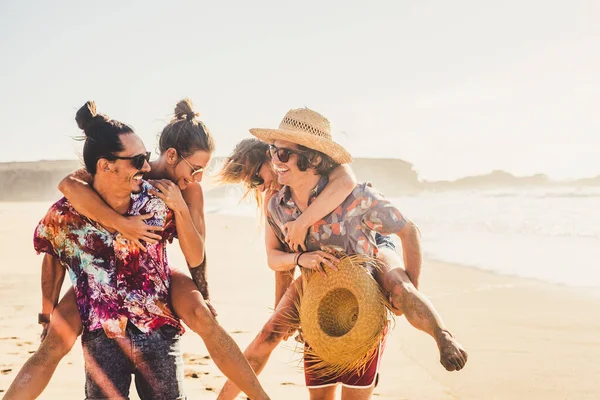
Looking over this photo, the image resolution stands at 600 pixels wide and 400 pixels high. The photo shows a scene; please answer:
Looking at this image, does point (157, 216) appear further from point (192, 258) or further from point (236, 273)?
point (236, 273)

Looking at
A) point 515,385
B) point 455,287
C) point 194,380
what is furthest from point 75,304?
point 455,287

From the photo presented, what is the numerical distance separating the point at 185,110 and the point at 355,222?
44.6 inches

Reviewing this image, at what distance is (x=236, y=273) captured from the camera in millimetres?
10195

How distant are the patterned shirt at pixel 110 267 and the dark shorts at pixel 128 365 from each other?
5cm

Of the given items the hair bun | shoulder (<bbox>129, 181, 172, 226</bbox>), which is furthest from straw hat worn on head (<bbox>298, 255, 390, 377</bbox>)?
the hair bun

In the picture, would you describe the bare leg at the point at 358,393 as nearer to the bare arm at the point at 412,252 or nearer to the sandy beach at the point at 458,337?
the sandy beach at the point at 458,337

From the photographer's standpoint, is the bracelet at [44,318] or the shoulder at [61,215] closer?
the shoulder at [61,215]

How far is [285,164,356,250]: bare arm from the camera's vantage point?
3314 mm

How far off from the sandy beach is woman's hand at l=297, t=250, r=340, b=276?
77cm

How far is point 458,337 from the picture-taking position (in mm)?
6250

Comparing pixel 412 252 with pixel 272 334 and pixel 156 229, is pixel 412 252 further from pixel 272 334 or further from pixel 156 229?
pixel 156 229

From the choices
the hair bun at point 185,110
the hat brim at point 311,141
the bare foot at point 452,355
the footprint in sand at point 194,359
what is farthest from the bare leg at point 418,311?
the footprint in sand at point 194,359

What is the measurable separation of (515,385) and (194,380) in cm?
250

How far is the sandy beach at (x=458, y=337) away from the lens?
15.6 ft
